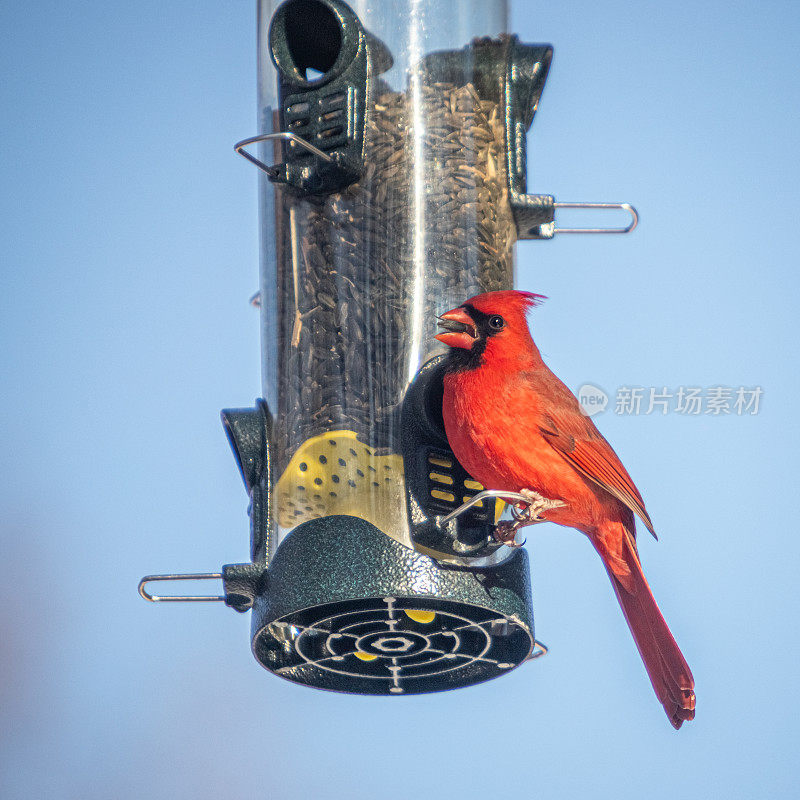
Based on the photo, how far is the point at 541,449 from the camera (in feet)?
14.5

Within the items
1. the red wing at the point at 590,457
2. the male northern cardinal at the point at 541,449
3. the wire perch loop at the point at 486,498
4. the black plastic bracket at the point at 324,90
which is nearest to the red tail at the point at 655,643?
the male northern cardinal at the point at 541,449

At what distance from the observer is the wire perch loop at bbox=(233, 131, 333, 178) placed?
4.45 metres

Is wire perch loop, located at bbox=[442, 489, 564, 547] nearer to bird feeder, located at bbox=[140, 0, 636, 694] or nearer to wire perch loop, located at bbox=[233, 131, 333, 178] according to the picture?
bird feeder, located at bbox=[140, 0, 636, 694]

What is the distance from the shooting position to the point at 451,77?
15.8 feet

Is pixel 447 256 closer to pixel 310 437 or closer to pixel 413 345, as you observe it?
pixel 413 345

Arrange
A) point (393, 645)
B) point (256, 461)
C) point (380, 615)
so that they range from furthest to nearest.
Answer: point (256, 461) → point (393, 645) → point (380, 615)

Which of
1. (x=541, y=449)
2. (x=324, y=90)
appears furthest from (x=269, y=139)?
(x=541, y=449)

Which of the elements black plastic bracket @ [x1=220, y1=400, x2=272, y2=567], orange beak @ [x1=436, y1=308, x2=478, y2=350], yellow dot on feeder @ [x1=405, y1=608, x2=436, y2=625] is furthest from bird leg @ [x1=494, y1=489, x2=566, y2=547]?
black plastic bracket @ [x1=220, y1=400, x2=272, y2=567]

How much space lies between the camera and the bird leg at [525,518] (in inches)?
170

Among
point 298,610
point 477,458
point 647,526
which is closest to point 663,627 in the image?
point 647,526

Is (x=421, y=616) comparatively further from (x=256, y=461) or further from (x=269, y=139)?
(x=269, y=139)
